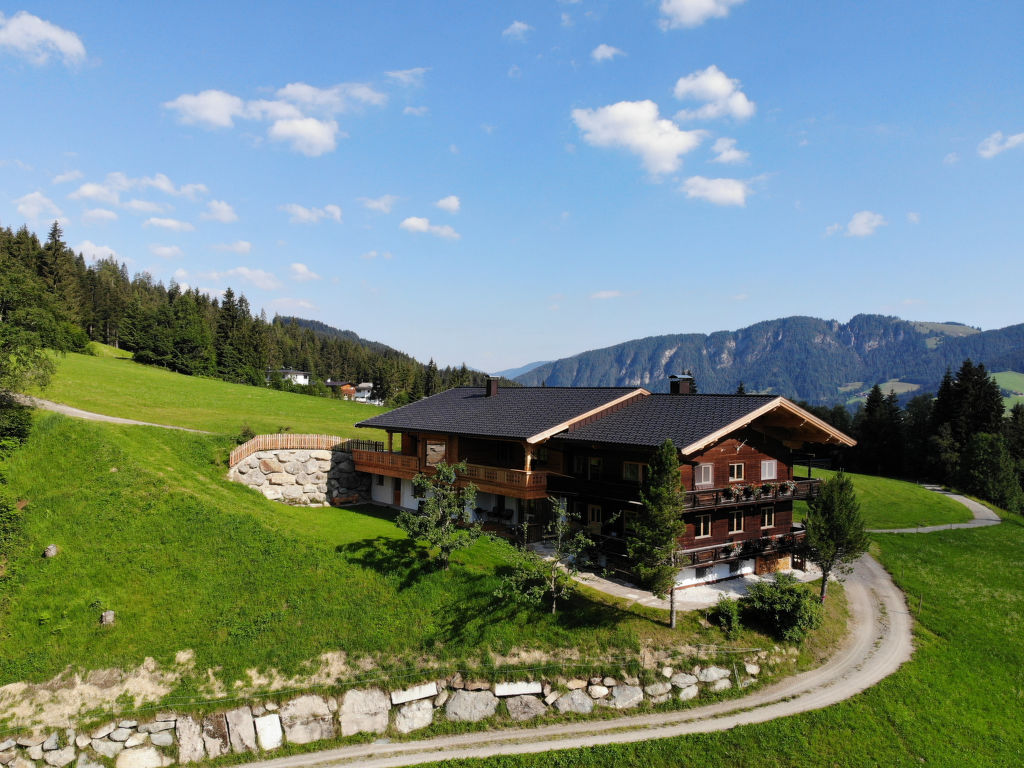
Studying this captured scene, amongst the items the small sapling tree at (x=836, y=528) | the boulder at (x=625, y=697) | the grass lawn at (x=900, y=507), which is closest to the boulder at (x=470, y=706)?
the boulder at (x=625, y=697)

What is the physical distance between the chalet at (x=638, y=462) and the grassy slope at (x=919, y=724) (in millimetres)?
7698

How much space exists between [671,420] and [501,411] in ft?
37.1

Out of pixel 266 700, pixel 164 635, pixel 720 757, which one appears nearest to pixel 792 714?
pixel 720 757

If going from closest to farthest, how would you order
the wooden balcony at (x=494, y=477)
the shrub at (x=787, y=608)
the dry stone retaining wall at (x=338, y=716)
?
the dry stone retaining wall at (x=338, y=716)
the shrub at (x=787, y=608)
the wooden balcony at (x=494, y=477)

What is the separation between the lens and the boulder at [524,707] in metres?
20.3

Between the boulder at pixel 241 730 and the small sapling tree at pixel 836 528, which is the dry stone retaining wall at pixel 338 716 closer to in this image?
the boulder at pixel 241 730

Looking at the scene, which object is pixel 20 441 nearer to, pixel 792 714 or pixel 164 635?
pixel 164 635

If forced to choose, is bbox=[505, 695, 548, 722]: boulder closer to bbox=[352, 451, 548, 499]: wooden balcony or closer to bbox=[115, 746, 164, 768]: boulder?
bbox=[352, 451, 548, 499]: wooden balcony

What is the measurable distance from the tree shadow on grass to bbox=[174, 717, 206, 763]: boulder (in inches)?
332

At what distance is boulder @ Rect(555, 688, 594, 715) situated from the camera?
20.5 meters

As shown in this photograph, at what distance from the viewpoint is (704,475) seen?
2708 cm

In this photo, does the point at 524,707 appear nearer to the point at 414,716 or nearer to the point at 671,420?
the point at 414,716

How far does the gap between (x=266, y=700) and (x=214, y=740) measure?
6.21 feet

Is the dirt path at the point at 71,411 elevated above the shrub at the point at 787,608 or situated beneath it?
elevated above
